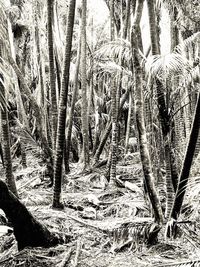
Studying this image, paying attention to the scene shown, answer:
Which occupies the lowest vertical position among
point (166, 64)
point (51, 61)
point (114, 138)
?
point (114, 138)

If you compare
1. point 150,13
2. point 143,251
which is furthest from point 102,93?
point 143,251

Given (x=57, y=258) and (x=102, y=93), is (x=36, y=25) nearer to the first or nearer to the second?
(x=102, y=93)

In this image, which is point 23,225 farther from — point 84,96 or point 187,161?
point 84,96

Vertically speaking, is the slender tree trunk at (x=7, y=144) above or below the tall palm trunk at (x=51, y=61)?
below

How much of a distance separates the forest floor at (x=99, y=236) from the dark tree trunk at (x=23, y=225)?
93 millimetres

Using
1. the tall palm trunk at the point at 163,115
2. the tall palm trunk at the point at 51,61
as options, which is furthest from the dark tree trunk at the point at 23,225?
the tall palm trunk at the point at 51,61

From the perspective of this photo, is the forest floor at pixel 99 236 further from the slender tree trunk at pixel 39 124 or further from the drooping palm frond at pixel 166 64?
the drooping palm frond at pixel 166 64

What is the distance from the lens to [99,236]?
472cm

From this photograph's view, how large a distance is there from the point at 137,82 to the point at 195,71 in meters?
0.87

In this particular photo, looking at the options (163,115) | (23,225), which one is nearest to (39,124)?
(163,115)

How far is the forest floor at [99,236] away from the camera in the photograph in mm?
4035

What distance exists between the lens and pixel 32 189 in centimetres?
773

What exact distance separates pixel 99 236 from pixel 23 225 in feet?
3.61

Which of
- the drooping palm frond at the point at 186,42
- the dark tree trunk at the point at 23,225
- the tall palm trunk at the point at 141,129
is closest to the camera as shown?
the dark tree trunk at the point at 23,225
